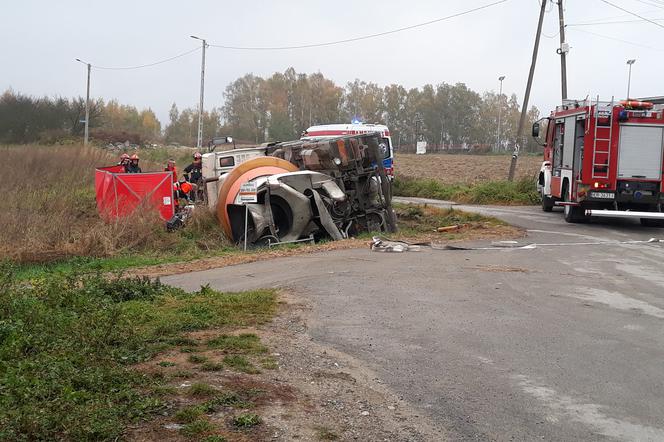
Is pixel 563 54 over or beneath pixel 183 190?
over

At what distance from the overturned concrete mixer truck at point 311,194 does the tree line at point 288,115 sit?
1179 centimetres

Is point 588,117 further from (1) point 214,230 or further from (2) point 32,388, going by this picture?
(2) point 32,388

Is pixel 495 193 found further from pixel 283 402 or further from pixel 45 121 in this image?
pixel 45 121

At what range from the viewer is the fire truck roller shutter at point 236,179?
15987 millimetres

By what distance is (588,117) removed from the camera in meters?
18.0

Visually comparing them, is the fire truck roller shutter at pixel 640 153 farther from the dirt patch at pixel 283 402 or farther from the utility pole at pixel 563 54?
the dirt patch at pixel 283 402

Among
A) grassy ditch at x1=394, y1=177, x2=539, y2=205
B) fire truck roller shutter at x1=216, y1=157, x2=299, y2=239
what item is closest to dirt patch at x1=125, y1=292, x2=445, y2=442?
fire truck roller shutter at x1=216, y1=157, x2=299, y2=239

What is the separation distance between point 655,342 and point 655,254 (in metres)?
7.38

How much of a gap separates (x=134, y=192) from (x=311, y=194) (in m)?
4.87

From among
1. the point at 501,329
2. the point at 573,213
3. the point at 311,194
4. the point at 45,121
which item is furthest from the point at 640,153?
the point at 45,121

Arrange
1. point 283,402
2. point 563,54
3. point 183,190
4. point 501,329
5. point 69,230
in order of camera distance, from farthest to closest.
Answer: point 563,54, point 183,190, point 69,230, point 501,329, point 283,402

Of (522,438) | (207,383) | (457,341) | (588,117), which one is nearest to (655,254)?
(588,117)

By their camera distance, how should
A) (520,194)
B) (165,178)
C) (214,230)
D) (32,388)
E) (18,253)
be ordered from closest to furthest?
(32,388), (18,253), (214,230), (165,178), (520,194)

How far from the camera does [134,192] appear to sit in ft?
57.3
